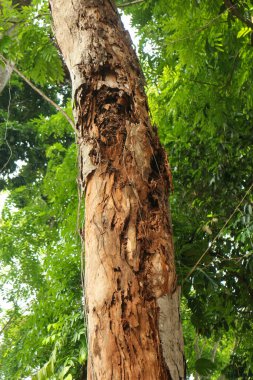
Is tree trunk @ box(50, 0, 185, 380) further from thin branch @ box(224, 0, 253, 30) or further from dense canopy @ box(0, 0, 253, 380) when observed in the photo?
thin branch @ box(224, 0, 253, 30)

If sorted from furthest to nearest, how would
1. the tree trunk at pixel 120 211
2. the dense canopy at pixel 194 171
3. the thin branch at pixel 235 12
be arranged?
the dense canopy at pixel 194 171
the thin branch at pixel 235 12
the tree trunk at pixel 120 211

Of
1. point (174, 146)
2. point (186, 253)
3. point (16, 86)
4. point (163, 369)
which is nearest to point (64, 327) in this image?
point (186, 253)

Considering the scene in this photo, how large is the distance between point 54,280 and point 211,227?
1.79 meters

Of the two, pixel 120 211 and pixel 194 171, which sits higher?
pixel 194 171

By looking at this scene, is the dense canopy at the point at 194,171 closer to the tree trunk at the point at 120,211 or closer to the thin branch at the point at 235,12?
the thin branch at the point at 235,12

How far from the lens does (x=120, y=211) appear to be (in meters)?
1.58

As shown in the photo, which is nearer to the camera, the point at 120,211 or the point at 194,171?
the point at 120,211

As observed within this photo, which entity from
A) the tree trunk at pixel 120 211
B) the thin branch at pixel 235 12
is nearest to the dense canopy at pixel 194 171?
the thin branch at pixel 235 12

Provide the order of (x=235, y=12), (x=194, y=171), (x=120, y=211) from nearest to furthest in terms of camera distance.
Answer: (x=120, y=211), (x=235, y=12), (x=194, y=171)

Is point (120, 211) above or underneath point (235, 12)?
underneath

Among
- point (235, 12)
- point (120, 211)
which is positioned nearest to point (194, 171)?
point (235, 12)

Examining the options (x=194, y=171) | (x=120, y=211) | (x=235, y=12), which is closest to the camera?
(x=120, y=211)

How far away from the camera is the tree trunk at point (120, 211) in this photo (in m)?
1.34

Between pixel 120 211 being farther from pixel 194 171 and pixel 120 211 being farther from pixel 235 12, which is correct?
pixel 194 171
